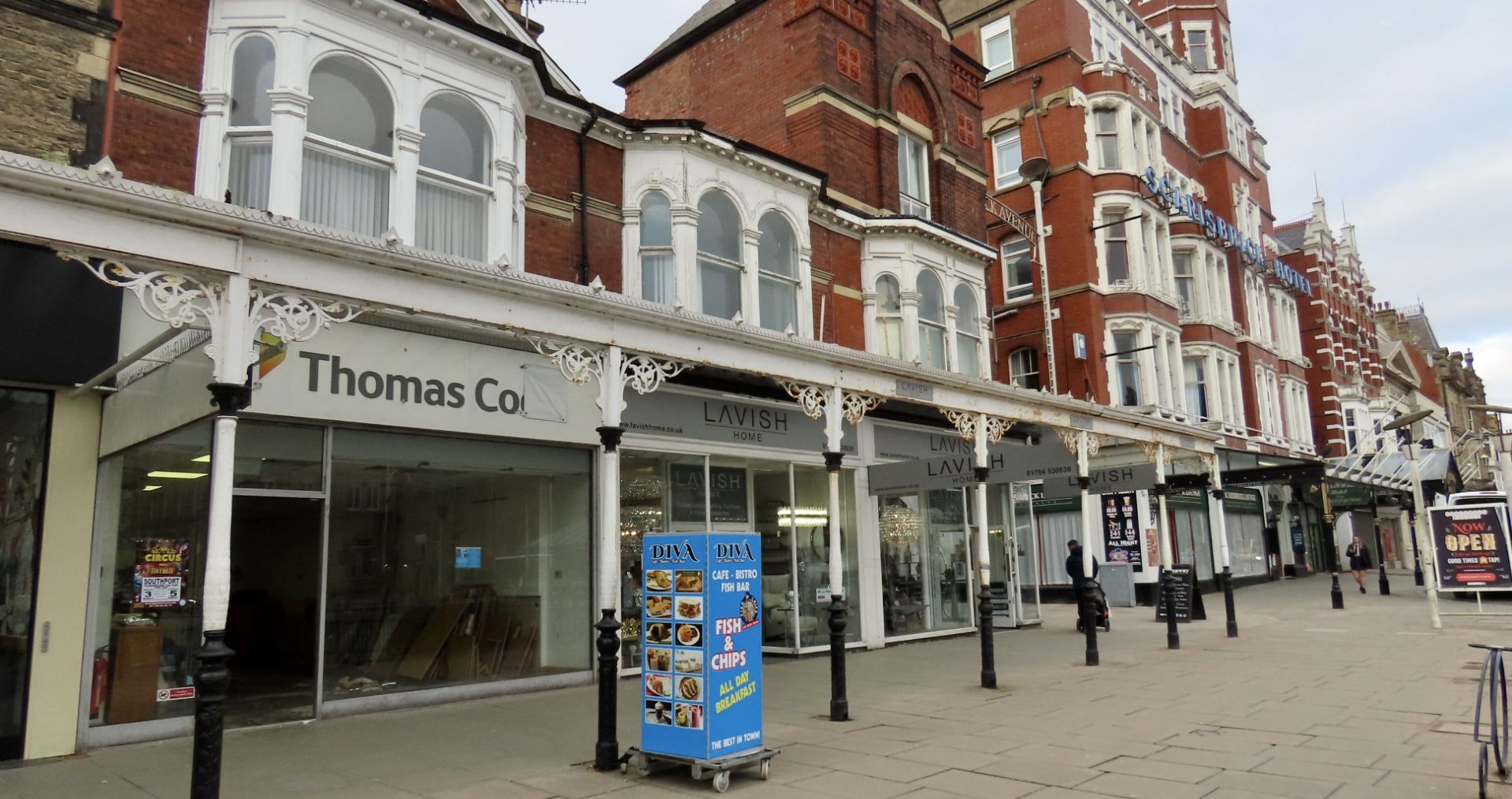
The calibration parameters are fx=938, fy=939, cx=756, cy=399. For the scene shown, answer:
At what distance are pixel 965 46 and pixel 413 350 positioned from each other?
2707 cm

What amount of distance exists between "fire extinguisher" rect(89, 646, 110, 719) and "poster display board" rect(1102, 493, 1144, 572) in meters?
24.0

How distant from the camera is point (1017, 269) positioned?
29.6 meters

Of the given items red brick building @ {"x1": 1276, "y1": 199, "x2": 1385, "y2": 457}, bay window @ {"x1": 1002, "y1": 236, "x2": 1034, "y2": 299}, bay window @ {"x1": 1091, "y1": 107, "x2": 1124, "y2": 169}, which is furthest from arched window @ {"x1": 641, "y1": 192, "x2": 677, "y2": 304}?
red brick building @ {"x1": 1276, "y1": 199, "x2": 1385, "y2": 457}

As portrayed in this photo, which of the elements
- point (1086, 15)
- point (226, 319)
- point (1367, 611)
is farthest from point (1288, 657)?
point (1086, 15)

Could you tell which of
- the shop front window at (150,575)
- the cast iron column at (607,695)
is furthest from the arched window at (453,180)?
the cast iron column at (607,695)

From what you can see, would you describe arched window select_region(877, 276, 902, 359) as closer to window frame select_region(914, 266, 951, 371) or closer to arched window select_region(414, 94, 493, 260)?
window frame select_region(914, 266, 951, 371)

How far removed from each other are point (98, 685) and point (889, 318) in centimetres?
1273

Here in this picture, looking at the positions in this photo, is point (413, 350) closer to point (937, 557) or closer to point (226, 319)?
point (226, 319)

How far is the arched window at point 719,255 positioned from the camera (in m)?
14.2

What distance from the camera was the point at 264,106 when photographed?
9977 mm

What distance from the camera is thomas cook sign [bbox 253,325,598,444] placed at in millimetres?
9633

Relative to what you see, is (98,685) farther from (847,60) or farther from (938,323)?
(847,60)

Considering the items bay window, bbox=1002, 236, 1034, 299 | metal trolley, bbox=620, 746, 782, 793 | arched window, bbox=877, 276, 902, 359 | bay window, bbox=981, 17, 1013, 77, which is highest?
bay window, bbox=981, 17, 1013, 77

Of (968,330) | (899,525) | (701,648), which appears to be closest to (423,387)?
(701,648)
